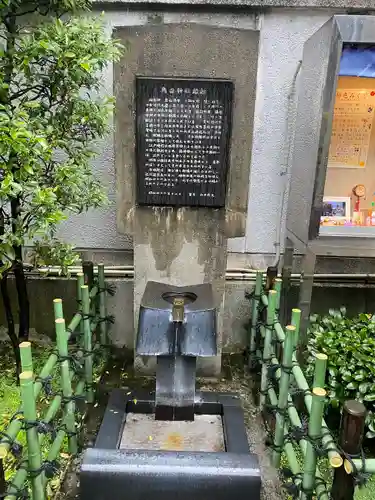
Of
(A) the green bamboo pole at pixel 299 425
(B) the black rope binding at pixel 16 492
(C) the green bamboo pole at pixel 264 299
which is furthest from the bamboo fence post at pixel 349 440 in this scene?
(C) the green bamboo pole at pixel 264 299

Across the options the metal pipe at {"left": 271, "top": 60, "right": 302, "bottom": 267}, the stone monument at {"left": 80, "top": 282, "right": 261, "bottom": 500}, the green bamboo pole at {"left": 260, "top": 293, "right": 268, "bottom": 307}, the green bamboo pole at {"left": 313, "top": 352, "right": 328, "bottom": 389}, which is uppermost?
the metal pipe at {"left": 271, "top": 60, "right": 302, "bottom": 267}

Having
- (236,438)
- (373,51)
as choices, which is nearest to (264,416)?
(236,438)

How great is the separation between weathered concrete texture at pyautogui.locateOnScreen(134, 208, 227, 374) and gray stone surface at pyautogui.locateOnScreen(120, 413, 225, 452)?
1.37 meters

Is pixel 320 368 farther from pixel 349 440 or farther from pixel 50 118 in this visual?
pixel 50 118

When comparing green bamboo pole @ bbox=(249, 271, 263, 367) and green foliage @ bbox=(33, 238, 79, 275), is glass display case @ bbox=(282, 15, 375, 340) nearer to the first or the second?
green bamboo pole @ bbox=(249, 271, 263, 367)

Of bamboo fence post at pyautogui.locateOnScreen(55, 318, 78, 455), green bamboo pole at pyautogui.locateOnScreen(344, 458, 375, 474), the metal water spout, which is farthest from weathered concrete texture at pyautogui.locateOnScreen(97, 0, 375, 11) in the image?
green bamboo pole at pyautogui.locateOnScreen(344, 458, 375, 474)

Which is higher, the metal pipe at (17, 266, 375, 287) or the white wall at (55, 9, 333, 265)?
the white wall at (55, 9, 333, 265)

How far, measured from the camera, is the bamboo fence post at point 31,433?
262 cm

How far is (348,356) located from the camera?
4.02 metres

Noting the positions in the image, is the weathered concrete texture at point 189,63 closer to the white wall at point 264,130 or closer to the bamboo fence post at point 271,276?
the white wall at point 264,130

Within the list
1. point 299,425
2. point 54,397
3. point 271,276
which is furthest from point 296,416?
point 54,397

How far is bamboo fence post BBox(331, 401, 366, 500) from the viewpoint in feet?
6.98

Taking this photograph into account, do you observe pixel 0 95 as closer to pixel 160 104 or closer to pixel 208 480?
pixel 160 104

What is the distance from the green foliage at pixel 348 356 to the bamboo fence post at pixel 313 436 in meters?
1.15
